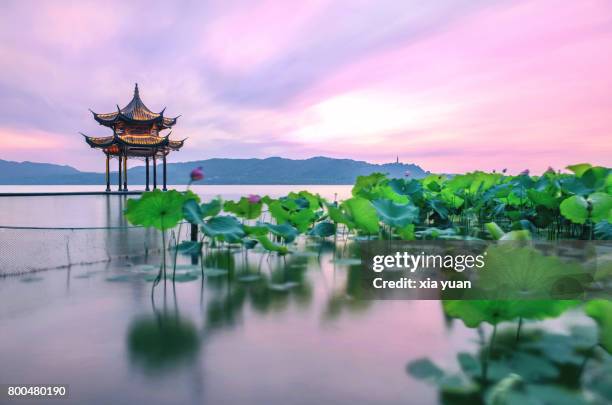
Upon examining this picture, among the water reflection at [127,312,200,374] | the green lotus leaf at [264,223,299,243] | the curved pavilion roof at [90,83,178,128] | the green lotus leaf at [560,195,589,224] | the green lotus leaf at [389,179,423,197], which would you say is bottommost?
A: the water reflection at [127,312,200,374]

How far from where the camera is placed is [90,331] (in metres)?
2.67

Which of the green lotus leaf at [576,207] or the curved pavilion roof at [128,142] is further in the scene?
the curved pavilion roof at [128,142]

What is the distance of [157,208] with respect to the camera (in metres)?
3.32

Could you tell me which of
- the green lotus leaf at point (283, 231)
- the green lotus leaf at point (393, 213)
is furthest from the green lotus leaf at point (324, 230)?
the green lotus leaf at point (393, 213)

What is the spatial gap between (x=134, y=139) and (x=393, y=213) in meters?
26.7

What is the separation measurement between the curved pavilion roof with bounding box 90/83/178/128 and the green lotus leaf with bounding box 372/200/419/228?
84.6ft

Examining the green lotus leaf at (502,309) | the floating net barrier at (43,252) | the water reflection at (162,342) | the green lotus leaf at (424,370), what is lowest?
the water reflection at (162,342)

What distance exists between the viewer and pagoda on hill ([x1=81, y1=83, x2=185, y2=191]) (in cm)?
2678

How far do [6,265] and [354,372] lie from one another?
4134 mm

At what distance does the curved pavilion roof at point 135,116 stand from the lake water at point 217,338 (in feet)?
82.8

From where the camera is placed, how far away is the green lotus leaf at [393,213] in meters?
4.09

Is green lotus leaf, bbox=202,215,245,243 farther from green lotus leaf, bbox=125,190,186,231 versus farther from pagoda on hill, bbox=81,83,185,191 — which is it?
pagoda on hill, bbox=81,83,185,191

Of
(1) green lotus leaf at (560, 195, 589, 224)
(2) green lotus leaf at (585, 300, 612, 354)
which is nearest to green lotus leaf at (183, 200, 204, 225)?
(2) green lotus leaf at (585, 300, 612, 354)

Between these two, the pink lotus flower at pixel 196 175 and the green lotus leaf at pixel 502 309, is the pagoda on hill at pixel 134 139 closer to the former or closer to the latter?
Answer: the pink lotus flower at pixel 196 175
